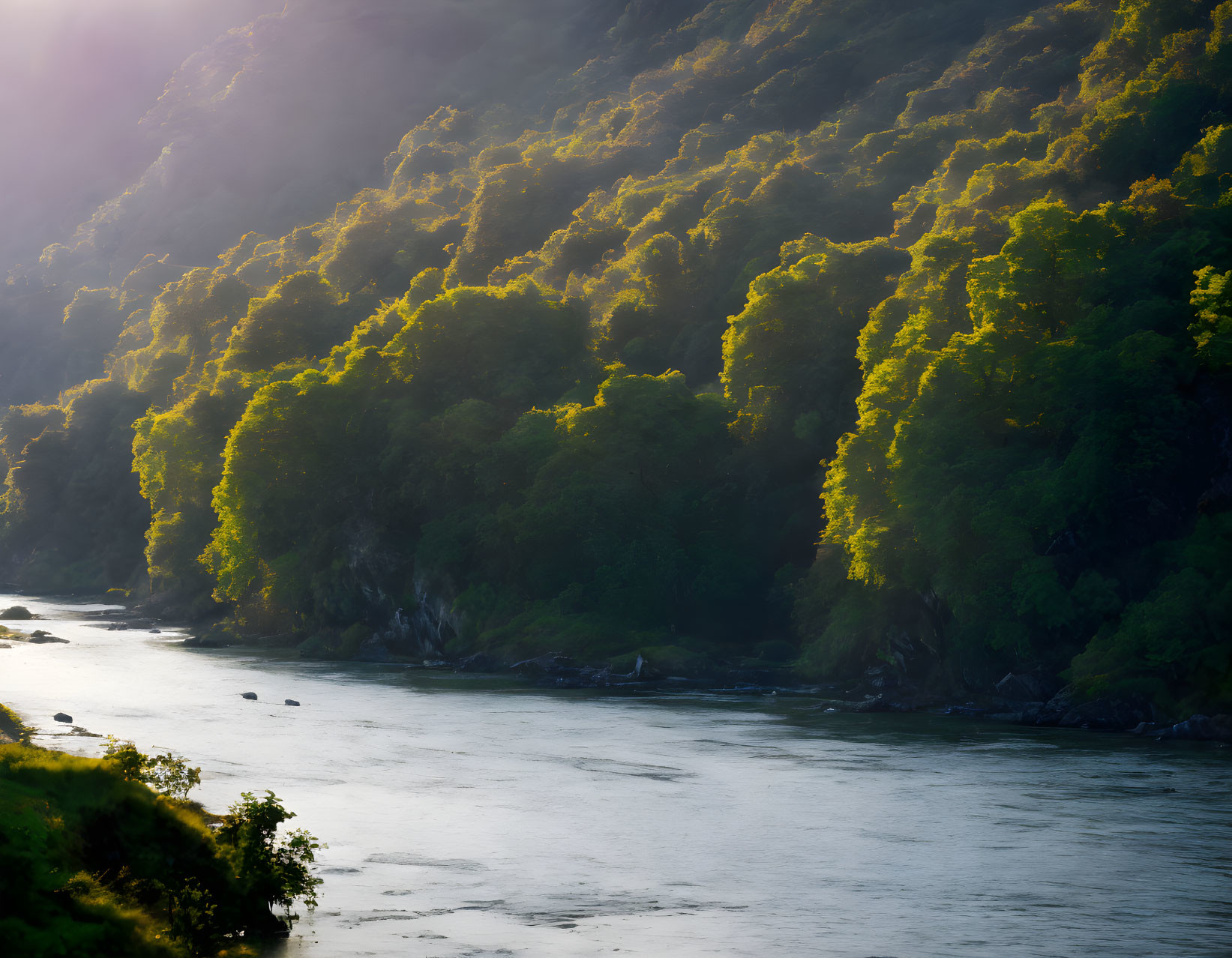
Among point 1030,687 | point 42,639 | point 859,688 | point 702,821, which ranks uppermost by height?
point 1030,687

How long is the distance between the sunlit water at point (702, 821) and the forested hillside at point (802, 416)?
1013 centimetres

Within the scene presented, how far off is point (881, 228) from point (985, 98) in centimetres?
3401

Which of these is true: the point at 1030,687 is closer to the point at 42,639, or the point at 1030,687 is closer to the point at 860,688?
the point at 860,688

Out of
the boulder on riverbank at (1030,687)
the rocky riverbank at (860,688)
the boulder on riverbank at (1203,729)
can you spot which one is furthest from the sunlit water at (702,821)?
the boulder on riverbank at (1030,687)

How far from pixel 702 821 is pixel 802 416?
5214 centimetres

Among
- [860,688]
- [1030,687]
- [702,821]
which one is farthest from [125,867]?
[860,688]

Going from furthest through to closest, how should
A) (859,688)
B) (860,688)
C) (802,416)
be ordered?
(802,416)
(859,688)
(860,688)

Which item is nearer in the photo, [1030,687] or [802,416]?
[1030,687]

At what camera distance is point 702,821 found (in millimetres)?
42781

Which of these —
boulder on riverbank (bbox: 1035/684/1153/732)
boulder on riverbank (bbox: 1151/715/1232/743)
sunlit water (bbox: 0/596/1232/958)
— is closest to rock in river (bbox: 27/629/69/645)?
sunlit water (bbox: 0/596/1232/958)

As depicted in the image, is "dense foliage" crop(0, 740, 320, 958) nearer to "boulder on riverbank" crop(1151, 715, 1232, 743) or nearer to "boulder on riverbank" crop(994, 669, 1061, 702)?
"boulder on riverbank" crop(1151, 715, 1232, 743)

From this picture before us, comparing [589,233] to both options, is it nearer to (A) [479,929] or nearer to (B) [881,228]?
(B) [881,228]

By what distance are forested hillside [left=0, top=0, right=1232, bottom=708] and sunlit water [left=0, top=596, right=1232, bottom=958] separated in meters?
10.1

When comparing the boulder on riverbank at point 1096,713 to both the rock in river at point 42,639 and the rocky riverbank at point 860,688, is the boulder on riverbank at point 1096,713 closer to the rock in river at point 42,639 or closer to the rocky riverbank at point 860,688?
the rocky riverbank at point 860,688
